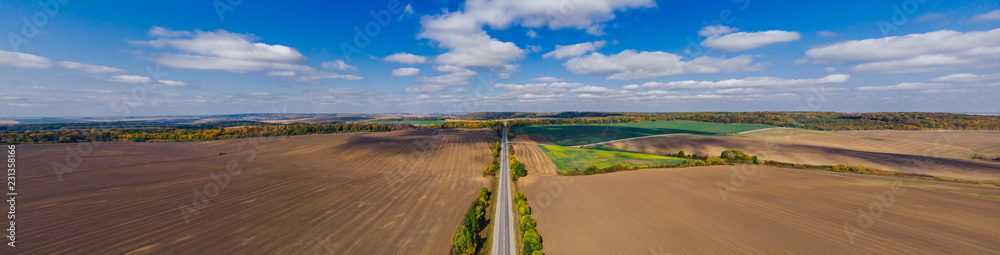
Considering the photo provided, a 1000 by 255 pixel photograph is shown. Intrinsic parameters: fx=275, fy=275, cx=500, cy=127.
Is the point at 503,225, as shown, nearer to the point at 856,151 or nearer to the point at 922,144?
the point at 856,151

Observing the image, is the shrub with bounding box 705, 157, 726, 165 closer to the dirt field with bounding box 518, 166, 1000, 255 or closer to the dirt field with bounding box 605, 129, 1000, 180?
the dirt field with bounding box 605, 129, 1000, 180

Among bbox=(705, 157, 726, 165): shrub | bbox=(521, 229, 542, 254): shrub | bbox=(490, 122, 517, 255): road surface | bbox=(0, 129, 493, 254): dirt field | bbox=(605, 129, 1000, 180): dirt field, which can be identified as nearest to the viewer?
bbox=(521, 229, 542, 254): shrub

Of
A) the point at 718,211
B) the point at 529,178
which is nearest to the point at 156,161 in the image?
the point at 529,178

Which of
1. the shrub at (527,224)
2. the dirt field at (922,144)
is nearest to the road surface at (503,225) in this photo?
the shrub at (527,224)

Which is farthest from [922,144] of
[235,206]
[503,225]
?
[235,206]

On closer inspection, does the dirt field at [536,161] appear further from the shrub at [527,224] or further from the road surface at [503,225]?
the shrub at [527,224]

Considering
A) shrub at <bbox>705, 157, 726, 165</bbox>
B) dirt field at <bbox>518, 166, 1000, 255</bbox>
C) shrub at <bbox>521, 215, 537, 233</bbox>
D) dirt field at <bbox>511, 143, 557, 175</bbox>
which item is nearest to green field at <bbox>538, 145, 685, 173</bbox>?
dirt field at <bbox>511, 143, 557, 175</bbox>

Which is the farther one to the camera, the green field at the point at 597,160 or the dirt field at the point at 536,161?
the green field at the point at 597,160
